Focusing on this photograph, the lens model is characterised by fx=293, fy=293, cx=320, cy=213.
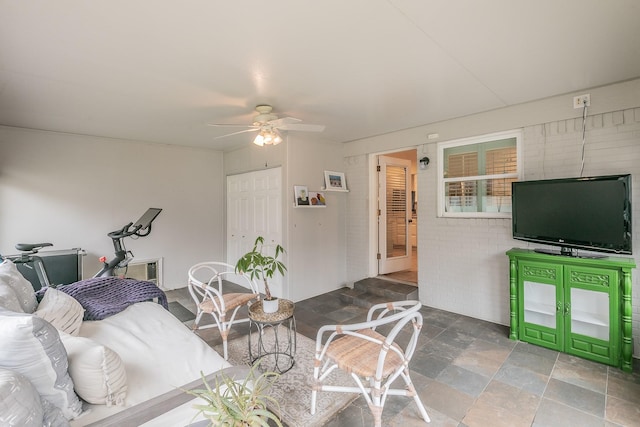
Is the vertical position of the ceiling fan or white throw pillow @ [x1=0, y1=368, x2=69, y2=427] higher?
the ceiling fan

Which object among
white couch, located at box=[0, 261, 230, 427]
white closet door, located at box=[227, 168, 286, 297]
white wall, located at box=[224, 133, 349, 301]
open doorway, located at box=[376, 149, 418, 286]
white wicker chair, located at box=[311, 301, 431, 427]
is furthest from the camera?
open doorway, located at box=[376, 149, 418, 286]

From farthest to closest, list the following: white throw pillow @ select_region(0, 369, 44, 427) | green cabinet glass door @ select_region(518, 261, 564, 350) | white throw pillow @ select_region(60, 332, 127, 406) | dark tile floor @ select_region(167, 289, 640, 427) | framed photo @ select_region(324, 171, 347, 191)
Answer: framed photo @ select_region(324, 171, 347, 191), green cabinet glass door @ select_region(518, 261, 564, 350), dark tile floor @ select_region(167, 289, 640, 427), white throw pillow @ select_region(60, 332, 127, 406), white throw pillow @ select_region(0, 369, 44, 427)

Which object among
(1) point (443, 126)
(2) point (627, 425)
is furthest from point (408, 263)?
(2) point (627, 425)

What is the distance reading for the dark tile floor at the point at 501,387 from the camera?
190 centimetres

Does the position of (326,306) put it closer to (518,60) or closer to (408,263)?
(408,263)

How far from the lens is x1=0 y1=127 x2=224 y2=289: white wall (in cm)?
374

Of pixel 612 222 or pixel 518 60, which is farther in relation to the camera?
pixel 612 222

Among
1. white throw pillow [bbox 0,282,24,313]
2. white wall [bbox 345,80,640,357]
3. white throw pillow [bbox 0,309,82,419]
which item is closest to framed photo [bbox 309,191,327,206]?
white wall [bbox 345,80,640,357]

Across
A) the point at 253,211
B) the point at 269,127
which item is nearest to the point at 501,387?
the point at 269,127

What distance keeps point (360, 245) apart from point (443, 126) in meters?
2.15

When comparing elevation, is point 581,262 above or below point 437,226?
below

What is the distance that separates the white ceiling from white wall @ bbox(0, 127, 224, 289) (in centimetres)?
74

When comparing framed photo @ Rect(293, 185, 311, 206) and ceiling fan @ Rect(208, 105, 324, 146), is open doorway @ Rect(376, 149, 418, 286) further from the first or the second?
ceiling fan @ Rect(208, 105, 324, 146)

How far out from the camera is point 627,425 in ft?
6.01
